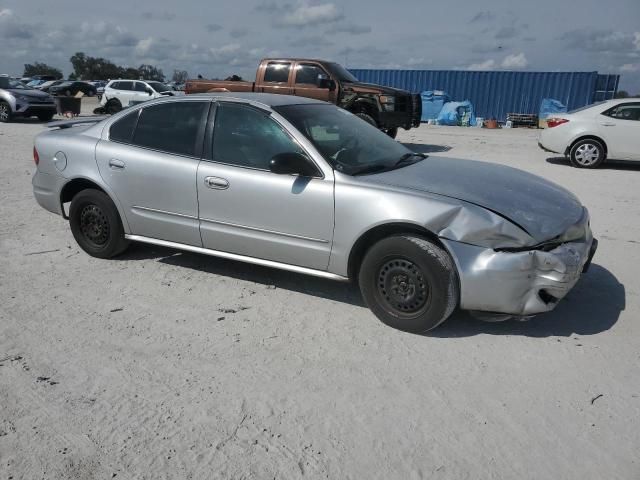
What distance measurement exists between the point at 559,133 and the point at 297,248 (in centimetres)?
938

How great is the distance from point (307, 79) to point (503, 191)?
411 inches

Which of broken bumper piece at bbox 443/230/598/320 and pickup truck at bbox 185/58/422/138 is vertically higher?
pickup truck at bbox 185/58/422/138

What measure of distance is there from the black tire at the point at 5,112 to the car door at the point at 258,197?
17610 mm

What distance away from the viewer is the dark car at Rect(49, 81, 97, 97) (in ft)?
124

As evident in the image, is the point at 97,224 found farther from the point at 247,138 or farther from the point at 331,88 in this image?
the point at 331,88

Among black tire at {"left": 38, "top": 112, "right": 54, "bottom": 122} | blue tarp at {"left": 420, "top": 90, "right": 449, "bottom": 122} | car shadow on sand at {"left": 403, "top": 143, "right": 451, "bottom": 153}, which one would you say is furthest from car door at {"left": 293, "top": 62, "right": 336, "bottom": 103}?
blue tarp at {"left": 420, "top": 90, "right": 449, "bottom": 122}

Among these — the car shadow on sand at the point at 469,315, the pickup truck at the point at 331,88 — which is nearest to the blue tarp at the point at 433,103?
the pickup truck at the point at 331,88

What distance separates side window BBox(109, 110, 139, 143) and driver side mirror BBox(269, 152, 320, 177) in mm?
1659

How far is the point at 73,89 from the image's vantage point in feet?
129

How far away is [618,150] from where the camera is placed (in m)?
11.3

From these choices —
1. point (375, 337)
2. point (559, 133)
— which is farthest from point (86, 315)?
point (559, 133)

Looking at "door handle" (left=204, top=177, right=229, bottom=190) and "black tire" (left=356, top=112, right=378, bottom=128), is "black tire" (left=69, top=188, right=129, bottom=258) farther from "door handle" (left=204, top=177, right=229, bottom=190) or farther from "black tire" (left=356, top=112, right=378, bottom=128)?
"black tire" (left=356, top=112, right=378, bottom=128)

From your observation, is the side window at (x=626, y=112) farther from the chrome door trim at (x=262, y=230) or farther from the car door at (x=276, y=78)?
the chrome door trim at (x=262, y=230)

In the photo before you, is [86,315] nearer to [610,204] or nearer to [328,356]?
[328,356]
